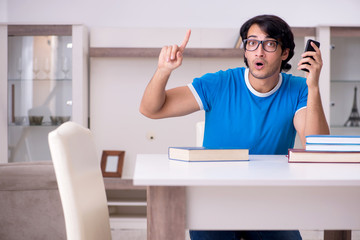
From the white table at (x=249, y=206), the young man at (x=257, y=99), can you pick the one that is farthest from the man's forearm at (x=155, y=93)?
the white table at (x=249, y=206)

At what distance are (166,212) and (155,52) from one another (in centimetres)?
270

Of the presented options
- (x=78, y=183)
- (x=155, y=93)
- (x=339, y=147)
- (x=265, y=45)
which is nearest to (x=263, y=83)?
(x=265, y=45)

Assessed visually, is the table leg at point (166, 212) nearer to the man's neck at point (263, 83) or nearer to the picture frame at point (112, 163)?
the man's neck at point (263, 83)

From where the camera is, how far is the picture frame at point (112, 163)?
12.1ft

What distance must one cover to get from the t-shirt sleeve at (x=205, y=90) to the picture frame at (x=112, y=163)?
1.90 metres

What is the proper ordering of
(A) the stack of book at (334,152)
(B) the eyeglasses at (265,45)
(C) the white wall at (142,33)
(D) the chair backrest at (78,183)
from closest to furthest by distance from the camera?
(D) the chair backrest at (78,183)
(A) the stack of book at (334,152)
(B) the eyeglasses at (265,45)
(C) the white wall at (142,33)

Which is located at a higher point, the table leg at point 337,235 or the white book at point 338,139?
the white book at point 338,139

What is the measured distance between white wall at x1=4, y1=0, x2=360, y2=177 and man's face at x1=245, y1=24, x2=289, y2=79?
1.84m

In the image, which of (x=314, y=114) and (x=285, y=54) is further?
(x=285, y=54)

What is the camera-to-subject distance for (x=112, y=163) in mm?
3717

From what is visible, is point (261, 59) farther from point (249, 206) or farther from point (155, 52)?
point (155, 52)

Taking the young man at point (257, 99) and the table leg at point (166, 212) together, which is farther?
the young man at point (257, 99)

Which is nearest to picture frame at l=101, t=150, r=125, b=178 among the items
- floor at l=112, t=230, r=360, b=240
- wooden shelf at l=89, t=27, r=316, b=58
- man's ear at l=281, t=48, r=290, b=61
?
floor at l=112, t=230, r=360, b=240

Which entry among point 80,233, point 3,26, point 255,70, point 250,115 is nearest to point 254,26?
point 255,70
